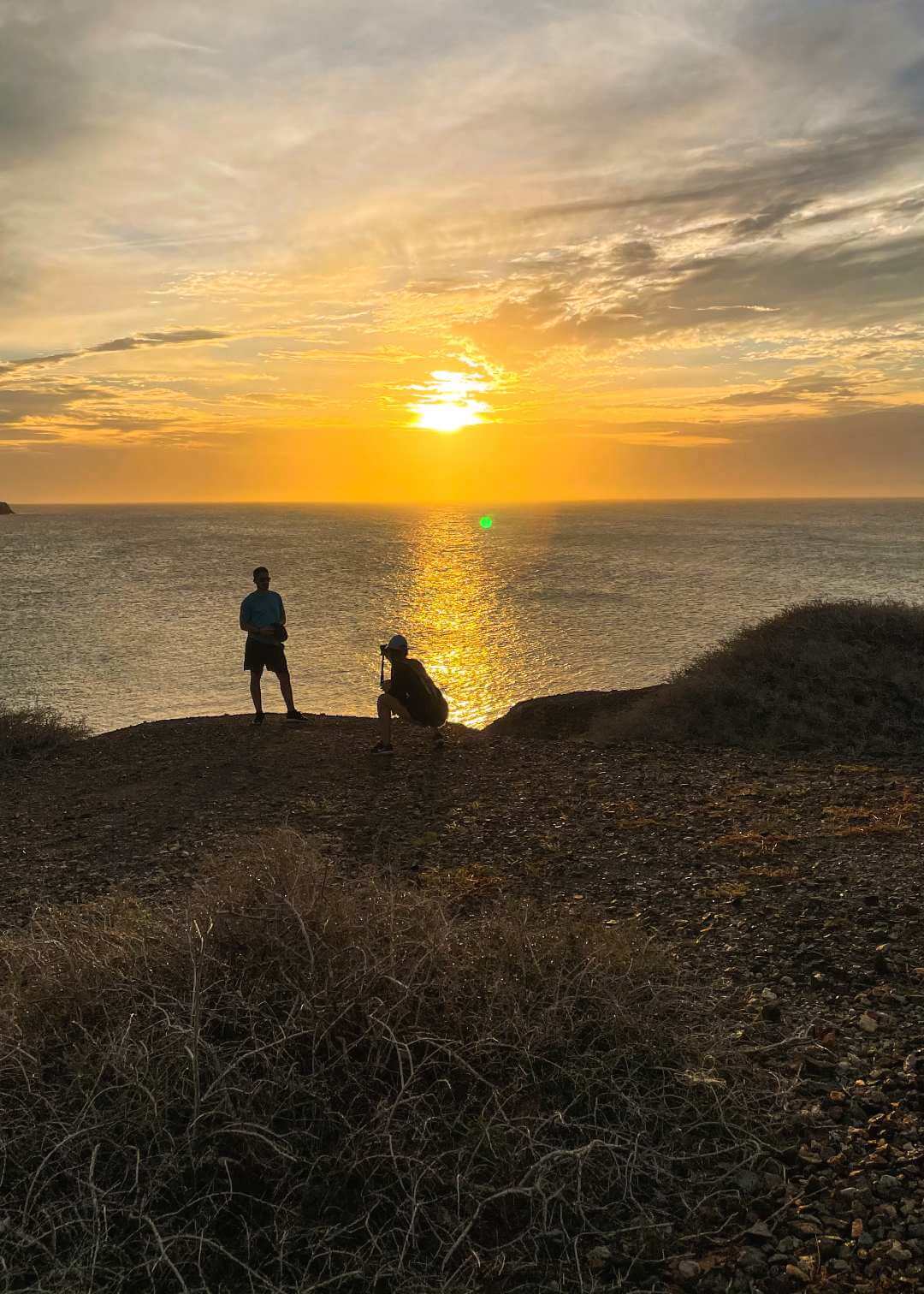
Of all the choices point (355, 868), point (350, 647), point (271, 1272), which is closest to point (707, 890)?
point (355, 868)

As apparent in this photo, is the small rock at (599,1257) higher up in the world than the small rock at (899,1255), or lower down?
lower down

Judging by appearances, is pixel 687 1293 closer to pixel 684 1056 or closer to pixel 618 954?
pixel 684 1056

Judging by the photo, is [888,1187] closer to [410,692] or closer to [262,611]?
[410,692]

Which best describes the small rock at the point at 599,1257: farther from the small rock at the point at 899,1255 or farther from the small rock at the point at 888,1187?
the small rock at the point at 888,1187

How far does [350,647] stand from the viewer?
108 feet

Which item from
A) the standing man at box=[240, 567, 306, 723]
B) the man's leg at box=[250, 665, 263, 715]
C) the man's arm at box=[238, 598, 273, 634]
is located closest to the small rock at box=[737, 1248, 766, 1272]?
the standing man at box=[240, 567, 306, 723]

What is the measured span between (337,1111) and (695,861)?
4.86 m

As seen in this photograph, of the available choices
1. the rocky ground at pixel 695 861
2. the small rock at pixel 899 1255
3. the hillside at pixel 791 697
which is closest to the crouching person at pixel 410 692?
the rocky ground at pixel 695 861

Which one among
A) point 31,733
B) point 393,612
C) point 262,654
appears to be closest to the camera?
point 262,654

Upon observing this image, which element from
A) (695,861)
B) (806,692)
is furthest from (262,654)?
(806,692)

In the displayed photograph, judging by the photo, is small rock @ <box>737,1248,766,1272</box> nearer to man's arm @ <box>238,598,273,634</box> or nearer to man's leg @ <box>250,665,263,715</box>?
man's arm @ <box>238,598,273,634</box>

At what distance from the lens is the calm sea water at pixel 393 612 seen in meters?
25.4

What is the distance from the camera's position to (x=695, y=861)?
765 cm

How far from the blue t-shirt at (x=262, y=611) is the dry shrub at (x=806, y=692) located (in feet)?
18.5
